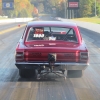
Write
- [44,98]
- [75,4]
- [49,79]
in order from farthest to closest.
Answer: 1. [75,4]
2. [49,79]
3. [44,98]

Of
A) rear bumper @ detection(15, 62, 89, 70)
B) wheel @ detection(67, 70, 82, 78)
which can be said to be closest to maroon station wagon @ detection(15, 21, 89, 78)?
rear bumper @ detection(15, 62, 89, 70)

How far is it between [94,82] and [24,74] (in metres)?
1.99

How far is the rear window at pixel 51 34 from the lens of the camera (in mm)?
10445

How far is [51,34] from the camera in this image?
10602mm

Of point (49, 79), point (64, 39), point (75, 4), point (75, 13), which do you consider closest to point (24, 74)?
point (49, 79)

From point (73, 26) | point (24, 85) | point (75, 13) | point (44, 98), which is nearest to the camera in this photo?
point (44, 98)

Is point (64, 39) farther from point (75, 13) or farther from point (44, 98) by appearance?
point (75, 13)

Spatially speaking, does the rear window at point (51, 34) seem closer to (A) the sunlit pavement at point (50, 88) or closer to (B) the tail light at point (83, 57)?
(B) the tail light at point (83, 57)

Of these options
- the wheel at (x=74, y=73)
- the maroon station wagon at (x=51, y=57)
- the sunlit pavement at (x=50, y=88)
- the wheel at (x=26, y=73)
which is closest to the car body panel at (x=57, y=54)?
the maroon station wagon at (x=51, y=57)

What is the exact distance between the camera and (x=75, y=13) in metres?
136

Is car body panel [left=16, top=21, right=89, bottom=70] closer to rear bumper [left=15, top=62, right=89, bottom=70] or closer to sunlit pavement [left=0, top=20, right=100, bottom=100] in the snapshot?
rear bumper [left=15, top=62, right=89, bottom=70]

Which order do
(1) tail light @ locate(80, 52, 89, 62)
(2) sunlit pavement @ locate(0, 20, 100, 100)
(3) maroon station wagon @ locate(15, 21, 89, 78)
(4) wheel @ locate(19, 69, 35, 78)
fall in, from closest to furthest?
(2) sunlit pavement @ locate(0, 20, 100, 100), (3) maroon station wagon @ locate(15, 21, 89, 78), (1) tail light @ locate(80, 52, 89, 62), (4) wheel @ locate(19, 69, 35, 78)

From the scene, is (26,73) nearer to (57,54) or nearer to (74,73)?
(57,54)

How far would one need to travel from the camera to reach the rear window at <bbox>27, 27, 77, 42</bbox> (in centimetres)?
1045
